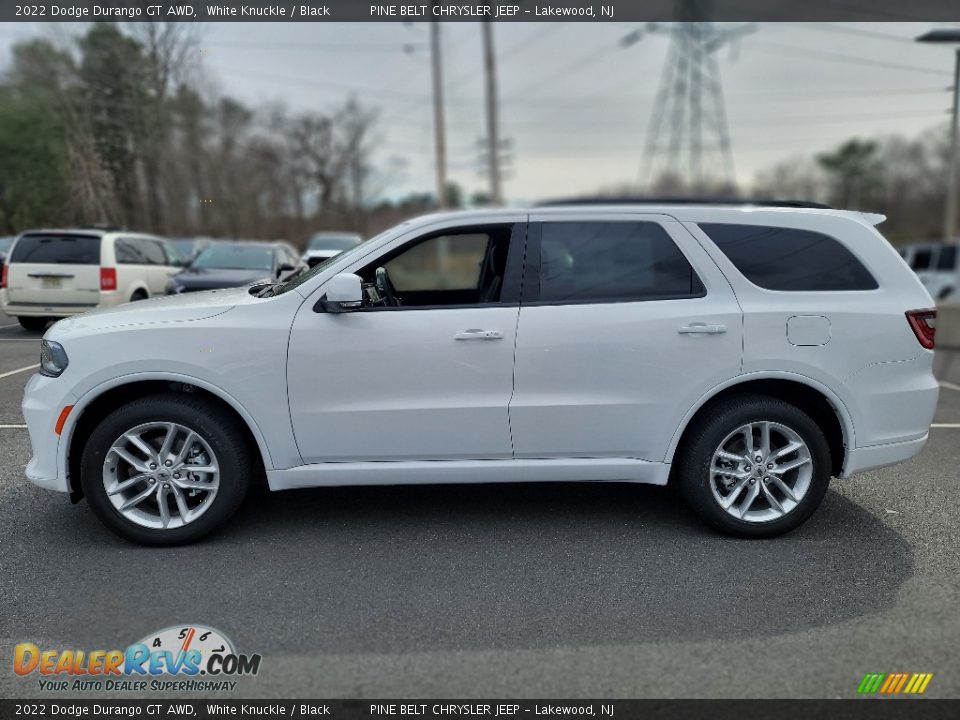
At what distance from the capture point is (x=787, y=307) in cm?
388

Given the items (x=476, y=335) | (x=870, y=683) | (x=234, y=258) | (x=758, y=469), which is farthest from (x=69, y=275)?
(x=870, y=683)

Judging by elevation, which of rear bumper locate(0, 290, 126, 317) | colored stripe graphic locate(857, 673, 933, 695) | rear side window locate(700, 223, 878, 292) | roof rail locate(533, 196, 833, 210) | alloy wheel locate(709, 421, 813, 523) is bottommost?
colored stripe graphic locate(857, 673, 933, 695)

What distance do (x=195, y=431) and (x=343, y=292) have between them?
1.12 meters

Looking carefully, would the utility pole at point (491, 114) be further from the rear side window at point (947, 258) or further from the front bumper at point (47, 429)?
the front bumper at point (47, 429)

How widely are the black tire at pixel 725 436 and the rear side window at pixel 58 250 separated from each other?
492 centimetres

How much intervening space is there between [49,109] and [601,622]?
28.7 ft

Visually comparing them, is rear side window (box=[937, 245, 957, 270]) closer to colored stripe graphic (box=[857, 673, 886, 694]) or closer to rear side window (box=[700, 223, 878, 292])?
rear side window (box=[700, 223, 878, 292])

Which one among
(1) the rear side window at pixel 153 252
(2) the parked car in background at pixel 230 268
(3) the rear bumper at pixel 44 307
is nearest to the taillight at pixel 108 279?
(3) the rear bumper at pixel 44 307

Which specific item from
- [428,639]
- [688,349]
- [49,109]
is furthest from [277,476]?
[49,109]

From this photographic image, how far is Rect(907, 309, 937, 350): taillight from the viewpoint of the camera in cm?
391

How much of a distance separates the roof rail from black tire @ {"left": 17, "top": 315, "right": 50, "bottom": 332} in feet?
12.8

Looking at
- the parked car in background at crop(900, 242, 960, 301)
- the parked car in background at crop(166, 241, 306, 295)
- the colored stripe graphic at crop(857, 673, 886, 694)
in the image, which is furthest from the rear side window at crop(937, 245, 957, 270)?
the colored stripe graphic at crop(857, 673, 886, 694)

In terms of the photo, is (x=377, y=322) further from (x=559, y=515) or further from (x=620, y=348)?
(x=559, y=515)
